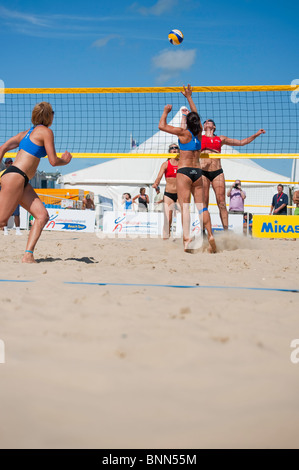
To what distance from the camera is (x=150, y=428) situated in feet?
3.72

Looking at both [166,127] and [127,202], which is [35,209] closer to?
[166,127]

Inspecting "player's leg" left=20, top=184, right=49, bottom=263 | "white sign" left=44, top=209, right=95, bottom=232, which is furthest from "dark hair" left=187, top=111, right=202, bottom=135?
"white sign" left=44, top=209, right=95, bottom=232

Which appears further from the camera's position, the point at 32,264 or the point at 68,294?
the point at 32,264

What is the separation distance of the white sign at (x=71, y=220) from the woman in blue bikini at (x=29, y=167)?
7070 mm

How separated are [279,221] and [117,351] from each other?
8.94 m

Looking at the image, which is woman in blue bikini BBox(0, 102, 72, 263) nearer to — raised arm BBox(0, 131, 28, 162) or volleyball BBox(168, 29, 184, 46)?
raised arm BBox(0, 131, 28, 162)

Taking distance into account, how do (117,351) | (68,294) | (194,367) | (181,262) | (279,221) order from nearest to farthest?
(194,367), (117,351), (68,294), (181,262), (279,221)

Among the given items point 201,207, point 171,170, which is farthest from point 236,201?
point 201,207

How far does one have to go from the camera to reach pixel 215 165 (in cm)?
615

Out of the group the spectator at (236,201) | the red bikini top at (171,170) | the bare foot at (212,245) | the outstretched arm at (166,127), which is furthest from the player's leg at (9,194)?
the spectator at (236,201)

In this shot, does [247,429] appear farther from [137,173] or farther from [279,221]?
[137,173]

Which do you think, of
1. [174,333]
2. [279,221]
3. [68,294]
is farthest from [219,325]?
[279,221]

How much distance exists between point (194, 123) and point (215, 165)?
1.04 meters

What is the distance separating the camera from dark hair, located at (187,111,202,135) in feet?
17.2
